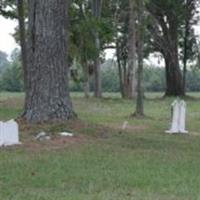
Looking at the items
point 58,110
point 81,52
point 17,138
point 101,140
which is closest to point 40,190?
point 17,138

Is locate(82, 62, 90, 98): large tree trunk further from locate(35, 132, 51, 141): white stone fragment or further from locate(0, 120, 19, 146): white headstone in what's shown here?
locate(0, 120, 19, 146): white headstone

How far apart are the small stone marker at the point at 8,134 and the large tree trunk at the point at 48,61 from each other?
2237mm

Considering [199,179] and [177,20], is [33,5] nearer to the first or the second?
[199,179]

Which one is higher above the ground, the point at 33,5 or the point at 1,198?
the point at 33,5

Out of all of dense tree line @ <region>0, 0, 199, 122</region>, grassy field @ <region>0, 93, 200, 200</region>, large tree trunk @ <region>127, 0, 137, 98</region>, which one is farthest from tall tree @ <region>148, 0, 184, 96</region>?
grassy field @ <region>0, 93, 200, 200</region>

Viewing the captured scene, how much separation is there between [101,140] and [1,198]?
629cm

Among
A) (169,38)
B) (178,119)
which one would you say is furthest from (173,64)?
(178,119)

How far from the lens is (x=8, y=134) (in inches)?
488

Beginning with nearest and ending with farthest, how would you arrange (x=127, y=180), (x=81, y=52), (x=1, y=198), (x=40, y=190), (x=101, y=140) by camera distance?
(x=1, y=198) → (x=40, y=190) → (x=127, y=180) → (x=101, y=140) → (x=81, y=52)

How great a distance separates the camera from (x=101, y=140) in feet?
45.2

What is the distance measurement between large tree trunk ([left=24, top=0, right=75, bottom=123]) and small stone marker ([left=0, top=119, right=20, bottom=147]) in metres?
2.24

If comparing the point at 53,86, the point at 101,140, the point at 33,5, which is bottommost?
the point at 101,140

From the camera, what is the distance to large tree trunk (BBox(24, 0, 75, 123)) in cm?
1460

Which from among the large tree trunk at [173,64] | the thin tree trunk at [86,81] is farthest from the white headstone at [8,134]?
the large tree trunk at [173,64]
